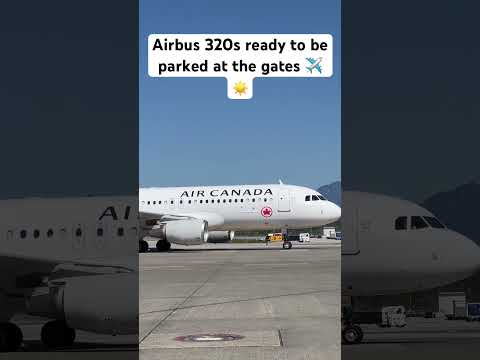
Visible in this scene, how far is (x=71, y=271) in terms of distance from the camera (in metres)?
9.40

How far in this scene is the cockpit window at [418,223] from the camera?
10992 millimetres

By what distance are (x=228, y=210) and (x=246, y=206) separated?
1.29 m

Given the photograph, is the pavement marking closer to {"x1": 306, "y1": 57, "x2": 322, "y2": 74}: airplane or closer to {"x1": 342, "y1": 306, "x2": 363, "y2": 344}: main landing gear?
{"x1": 342, "y1": 306, "x2": 363, "y2": 344}: main landing gear

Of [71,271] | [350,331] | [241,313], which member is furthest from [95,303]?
[241,313]

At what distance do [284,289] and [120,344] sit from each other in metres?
9.86

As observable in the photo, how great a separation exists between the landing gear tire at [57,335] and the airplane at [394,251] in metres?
4.27

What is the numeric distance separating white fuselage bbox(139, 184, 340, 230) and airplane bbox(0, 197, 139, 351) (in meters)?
29.9

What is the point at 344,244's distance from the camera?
1022 centimetres

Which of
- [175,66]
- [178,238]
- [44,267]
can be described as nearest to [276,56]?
[175,66]

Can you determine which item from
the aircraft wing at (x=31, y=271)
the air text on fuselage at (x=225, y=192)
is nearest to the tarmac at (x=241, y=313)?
the aircraft wing at (x=31, y=271)

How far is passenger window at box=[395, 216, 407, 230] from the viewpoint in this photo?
11297mm

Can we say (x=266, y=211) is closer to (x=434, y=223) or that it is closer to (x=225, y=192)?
(x=225, y=192)

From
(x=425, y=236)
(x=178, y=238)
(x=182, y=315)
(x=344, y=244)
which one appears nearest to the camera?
(x=344, y=244)

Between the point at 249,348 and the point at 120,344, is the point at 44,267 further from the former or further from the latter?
the point at 249,348
